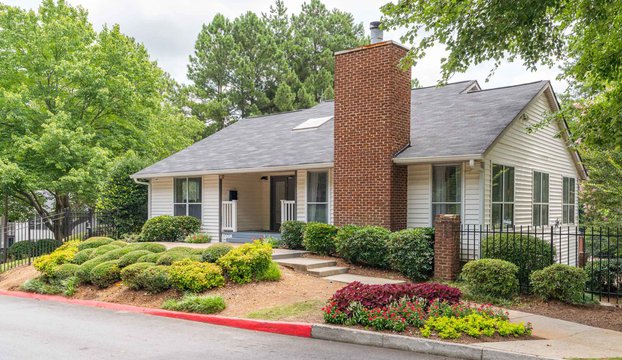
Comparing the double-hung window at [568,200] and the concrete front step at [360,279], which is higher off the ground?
the double-hung window at [568,200]

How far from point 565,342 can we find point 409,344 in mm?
2164

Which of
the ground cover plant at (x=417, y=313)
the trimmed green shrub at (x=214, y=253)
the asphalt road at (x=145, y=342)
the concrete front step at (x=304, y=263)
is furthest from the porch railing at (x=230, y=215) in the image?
the ground cover plant at (x=417, y=313)

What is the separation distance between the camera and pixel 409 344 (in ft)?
23.5

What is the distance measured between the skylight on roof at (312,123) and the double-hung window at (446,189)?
6.78m

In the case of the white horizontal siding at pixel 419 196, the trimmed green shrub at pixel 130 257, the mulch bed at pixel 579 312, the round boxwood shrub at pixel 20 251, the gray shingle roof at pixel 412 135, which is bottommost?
the round boxwood shrub at pixel 20 251

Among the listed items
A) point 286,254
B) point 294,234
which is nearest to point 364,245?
point 286,254

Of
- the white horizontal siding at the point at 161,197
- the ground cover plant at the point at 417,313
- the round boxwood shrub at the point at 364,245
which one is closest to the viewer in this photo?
the ground cover plant at the point at 417,313

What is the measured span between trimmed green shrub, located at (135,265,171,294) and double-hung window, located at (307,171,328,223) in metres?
6.22

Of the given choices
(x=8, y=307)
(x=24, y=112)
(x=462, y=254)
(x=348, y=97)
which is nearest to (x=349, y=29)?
(x=24, y=112)

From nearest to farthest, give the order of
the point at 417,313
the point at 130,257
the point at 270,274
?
the point at 417,313, the point at 270,274, the point at 130,257

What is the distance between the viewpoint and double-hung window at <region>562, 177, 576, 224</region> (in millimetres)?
19312

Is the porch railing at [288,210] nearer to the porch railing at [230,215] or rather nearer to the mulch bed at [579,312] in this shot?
the porch railing at [230,215]

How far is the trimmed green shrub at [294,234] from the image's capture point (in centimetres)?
1542

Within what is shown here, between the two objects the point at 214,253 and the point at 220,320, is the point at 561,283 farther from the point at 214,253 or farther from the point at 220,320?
the point at 214,253
